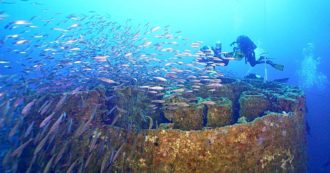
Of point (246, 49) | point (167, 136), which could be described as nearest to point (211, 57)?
point (246, 49)

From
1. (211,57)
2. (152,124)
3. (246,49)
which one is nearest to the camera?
(152,124)

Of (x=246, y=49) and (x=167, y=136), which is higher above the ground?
(x=246, y=49)

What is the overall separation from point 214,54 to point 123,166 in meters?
6.45

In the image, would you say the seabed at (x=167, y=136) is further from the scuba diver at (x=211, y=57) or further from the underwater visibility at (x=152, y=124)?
the scuba diver at (x=211, y=57)

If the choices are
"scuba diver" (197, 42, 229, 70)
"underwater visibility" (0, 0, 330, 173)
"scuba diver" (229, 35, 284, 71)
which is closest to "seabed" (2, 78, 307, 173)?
"underwater visibility" (0, 0, 330, 173)

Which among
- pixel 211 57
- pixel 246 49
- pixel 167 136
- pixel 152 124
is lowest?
pixel 167 136

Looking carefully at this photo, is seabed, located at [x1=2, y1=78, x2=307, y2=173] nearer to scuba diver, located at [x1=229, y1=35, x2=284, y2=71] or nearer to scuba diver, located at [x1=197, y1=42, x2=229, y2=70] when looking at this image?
scuba diver, located at [x1=197, y1=42, x2=229, y2=70]

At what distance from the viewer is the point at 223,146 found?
646 centimetres

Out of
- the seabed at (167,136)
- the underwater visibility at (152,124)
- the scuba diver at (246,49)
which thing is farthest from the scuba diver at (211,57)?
the seabed at (167,136)

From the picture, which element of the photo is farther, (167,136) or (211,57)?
(211,57)

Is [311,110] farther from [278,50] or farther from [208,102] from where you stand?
[278,50]

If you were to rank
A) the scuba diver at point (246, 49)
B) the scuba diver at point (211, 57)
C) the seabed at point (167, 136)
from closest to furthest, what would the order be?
1. the seabed at point (167, 136)
2. the scuba diver at point (211, 57)
3. the scuba diver at point (246, 49)

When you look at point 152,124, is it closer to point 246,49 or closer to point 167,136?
point 167,136

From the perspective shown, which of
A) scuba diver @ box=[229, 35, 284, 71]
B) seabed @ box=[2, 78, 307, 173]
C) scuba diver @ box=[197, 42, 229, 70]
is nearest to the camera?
seabed @ box=[2, 78, 307, 173]
